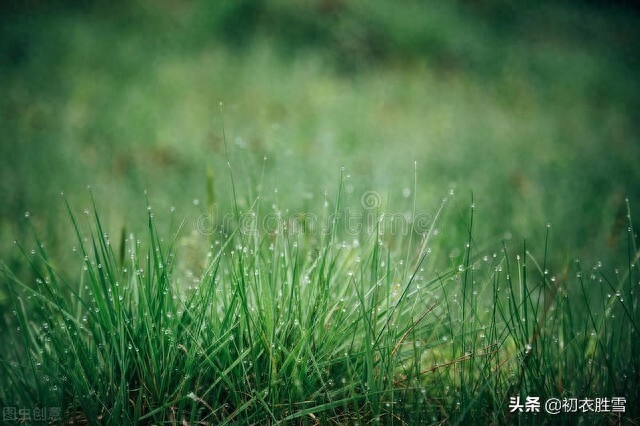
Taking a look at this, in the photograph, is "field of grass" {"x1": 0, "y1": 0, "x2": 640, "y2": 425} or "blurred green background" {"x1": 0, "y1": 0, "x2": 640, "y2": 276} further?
"blurred green background" {"x1": 0, "y1": 0, "x2": 640, "y2": 276}

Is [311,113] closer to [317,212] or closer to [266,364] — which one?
[317,212]

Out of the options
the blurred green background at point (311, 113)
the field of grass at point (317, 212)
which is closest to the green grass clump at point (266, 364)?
the field of grass at point (317, 212)

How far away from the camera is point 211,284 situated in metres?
1.23

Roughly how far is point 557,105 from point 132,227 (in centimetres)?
451

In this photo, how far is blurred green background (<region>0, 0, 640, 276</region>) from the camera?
2926 millimetres

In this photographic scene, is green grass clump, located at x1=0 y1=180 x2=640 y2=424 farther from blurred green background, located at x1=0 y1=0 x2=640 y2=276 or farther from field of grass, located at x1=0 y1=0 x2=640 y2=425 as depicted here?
blurred green background, located at x1=0 y1=0 x2=640 y2=276

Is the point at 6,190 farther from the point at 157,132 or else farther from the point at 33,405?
the point at 33,405

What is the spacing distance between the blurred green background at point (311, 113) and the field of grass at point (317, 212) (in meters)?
0.03

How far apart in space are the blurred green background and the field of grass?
0.03 metres

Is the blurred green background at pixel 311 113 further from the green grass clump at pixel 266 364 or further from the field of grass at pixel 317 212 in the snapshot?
the green grass clump at pixel 266 364

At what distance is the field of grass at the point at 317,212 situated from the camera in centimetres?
121

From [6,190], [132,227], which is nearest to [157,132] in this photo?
[6,190]

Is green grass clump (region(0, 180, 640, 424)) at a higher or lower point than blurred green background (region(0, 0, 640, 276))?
lower

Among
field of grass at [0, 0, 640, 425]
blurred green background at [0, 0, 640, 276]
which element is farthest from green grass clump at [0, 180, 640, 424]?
blurred green background at [0, 0, 640, 276]
